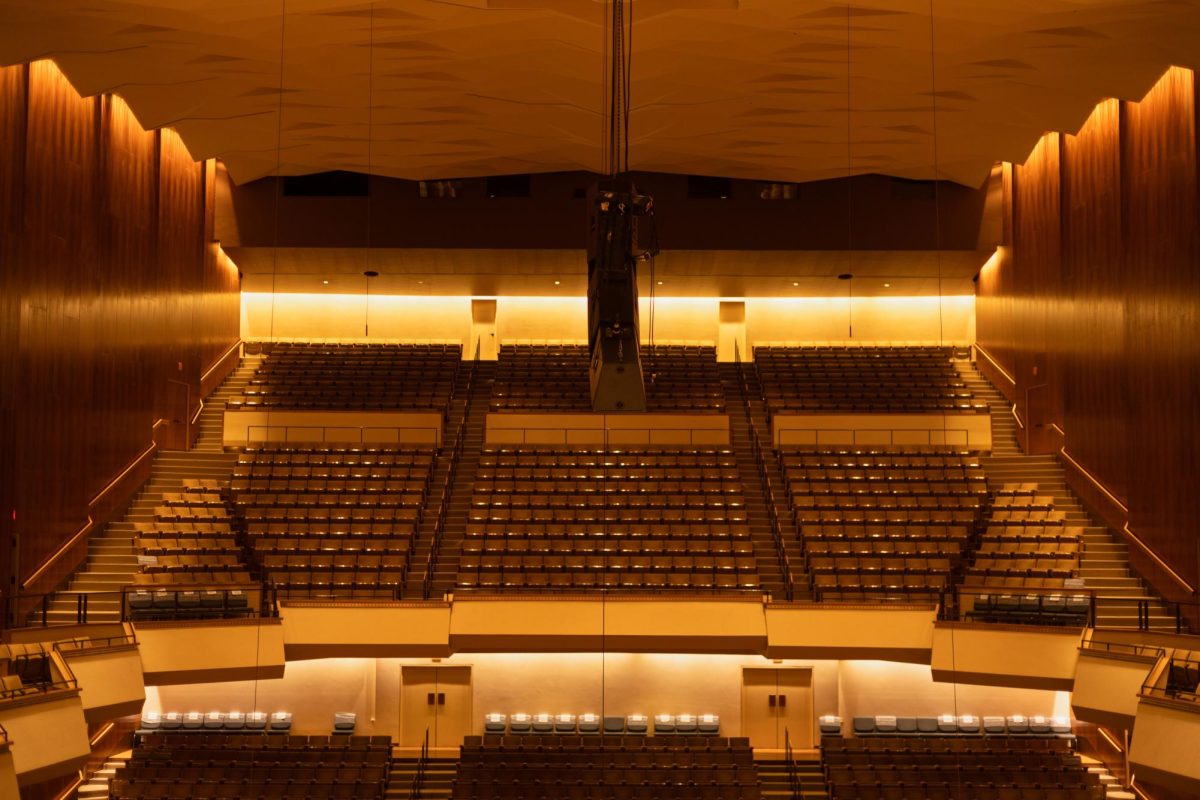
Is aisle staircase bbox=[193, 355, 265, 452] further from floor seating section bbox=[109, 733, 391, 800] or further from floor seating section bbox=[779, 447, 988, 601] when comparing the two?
floor seating section bbox=[779, 447, 988, 601]

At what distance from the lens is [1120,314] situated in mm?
14852

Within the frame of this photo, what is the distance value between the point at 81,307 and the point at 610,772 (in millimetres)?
7502

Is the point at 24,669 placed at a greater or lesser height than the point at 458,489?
lesser

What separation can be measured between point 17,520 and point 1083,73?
455 inches

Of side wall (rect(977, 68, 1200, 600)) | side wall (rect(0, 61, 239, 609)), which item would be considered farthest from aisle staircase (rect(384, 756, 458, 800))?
side wall (rect(977, 68, 1200, 600))

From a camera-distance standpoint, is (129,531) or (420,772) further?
(129,531)

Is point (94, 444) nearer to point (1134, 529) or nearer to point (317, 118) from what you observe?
point (317, 118)

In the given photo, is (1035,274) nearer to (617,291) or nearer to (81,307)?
(617,291)

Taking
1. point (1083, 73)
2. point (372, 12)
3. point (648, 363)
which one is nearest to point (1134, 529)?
point (1083, 73)

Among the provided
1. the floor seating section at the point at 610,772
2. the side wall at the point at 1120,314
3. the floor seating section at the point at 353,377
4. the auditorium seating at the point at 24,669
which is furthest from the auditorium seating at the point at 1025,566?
the auditorium seating at the point at 24,669

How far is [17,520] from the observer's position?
12.3 metres

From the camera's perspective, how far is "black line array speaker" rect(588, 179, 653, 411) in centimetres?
1003

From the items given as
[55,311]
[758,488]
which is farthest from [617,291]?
[758,488]

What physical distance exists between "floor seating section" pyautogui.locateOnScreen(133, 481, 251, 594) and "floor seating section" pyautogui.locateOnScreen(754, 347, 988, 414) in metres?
7.84
